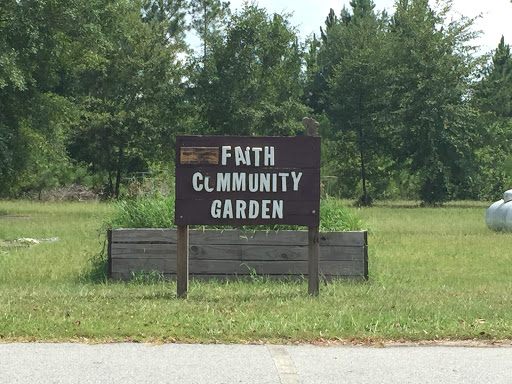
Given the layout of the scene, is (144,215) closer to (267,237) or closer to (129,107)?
(267,237)

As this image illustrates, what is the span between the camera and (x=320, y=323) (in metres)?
6.63

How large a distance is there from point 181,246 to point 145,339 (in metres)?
2.35

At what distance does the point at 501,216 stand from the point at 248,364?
14545mm

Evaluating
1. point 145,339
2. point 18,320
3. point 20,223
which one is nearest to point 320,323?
point 145,339

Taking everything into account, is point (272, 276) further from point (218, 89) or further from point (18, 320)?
point (218, 89)

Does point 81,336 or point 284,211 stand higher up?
point 284,211

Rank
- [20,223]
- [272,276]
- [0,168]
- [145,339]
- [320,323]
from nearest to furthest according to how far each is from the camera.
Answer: [145,339]
[320,323]
[272,276]
[20,223]
[0,168]

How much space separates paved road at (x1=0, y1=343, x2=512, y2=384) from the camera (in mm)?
5020

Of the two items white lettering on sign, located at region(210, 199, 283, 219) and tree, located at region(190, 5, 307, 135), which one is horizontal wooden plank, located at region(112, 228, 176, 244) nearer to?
white lettering on sign, located at region(210, 199, 283, 219)

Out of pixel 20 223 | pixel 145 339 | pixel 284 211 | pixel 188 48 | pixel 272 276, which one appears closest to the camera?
pixel 145 339

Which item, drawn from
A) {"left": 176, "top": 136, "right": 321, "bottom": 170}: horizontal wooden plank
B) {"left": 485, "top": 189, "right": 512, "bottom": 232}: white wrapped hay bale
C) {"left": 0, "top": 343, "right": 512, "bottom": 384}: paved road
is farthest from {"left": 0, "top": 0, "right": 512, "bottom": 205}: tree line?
{"left": 0, "top": 343, "right": 512, "bottom": 384}: paved road

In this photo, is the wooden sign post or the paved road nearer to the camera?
the paved road

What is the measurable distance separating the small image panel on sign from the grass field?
1513 mm

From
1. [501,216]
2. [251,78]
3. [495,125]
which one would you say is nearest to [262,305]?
[501,216]
